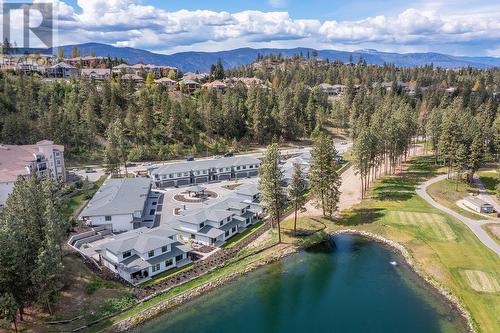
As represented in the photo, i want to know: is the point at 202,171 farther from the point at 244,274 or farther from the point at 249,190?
the point at 244,274

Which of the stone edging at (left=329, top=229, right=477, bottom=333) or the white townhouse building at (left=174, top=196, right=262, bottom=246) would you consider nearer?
the stone edging at (left=329, top=229, right=477, bottom=333)

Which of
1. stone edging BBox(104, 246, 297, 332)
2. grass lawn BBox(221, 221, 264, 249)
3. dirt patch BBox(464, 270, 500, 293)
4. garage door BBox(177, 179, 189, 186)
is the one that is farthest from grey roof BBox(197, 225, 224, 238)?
dirt patch BBox(464, 270, 500, 293)

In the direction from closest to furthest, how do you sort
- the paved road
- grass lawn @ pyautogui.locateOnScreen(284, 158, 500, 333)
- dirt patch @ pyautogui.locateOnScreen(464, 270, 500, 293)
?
grass lawn @ pyautogui.locateOnScreen(284, 158, 500, 333)
dirt patch @ pyautogui.locateOnScreen(464, 270, 500, 293)
the paved road

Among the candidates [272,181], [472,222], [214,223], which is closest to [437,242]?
[472,222]

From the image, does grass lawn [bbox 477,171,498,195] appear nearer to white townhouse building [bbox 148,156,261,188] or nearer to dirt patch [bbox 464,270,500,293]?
dirt patch [bbox 464,270,500,293]

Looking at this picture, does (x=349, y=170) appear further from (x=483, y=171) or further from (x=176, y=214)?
(x=176, y=214)

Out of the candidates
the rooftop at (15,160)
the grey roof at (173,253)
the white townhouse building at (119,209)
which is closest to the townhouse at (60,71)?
the rooftop at (15,160)
